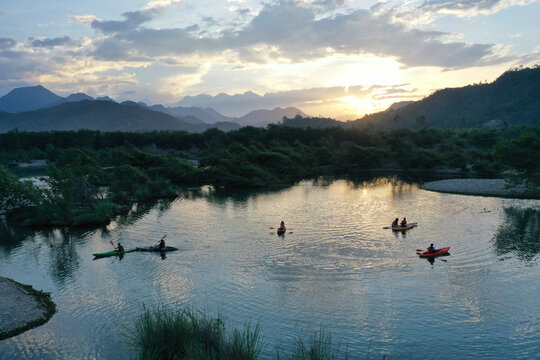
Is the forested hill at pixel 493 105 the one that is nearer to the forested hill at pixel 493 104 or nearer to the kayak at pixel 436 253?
the forested hill at pixel 493 104

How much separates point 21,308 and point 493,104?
192606 mm

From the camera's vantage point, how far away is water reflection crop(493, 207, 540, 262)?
89.8 feet

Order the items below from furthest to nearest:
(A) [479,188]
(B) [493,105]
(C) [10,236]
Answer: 1. (B) [493,105]
2. (A) [479,188]
3. (C) [10,236]

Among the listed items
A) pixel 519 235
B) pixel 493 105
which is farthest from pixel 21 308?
pixel 493 105

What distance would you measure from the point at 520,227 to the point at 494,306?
19.0 meters

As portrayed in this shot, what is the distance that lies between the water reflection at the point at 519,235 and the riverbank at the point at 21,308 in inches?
1132

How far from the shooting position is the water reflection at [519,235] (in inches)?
1078

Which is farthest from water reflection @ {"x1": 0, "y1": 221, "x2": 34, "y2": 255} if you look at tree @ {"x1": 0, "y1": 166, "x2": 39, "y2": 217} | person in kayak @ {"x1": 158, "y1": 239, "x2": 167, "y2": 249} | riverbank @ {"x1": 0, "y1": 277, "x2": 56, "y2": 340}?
person in kayak @ {"x1": 158, "y1": 239, "x2": 167, "y2": 249}

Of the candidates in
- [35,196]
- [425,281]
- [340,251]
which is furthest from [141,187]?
[425,281]

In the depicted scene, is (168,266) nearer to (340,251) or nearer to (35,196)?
(340,251)

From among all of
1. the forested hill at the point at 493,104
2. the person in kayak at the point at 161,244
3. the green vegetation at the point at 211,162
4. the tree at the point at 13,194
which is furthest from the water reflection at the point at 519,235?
the forested hill at the point at 493,104

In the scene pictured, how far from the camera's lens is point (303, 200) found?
4953 centimetres

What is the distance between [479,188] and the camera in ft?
175

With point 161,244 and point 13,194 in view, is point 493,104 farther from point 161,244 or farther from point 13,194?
point 13,194
